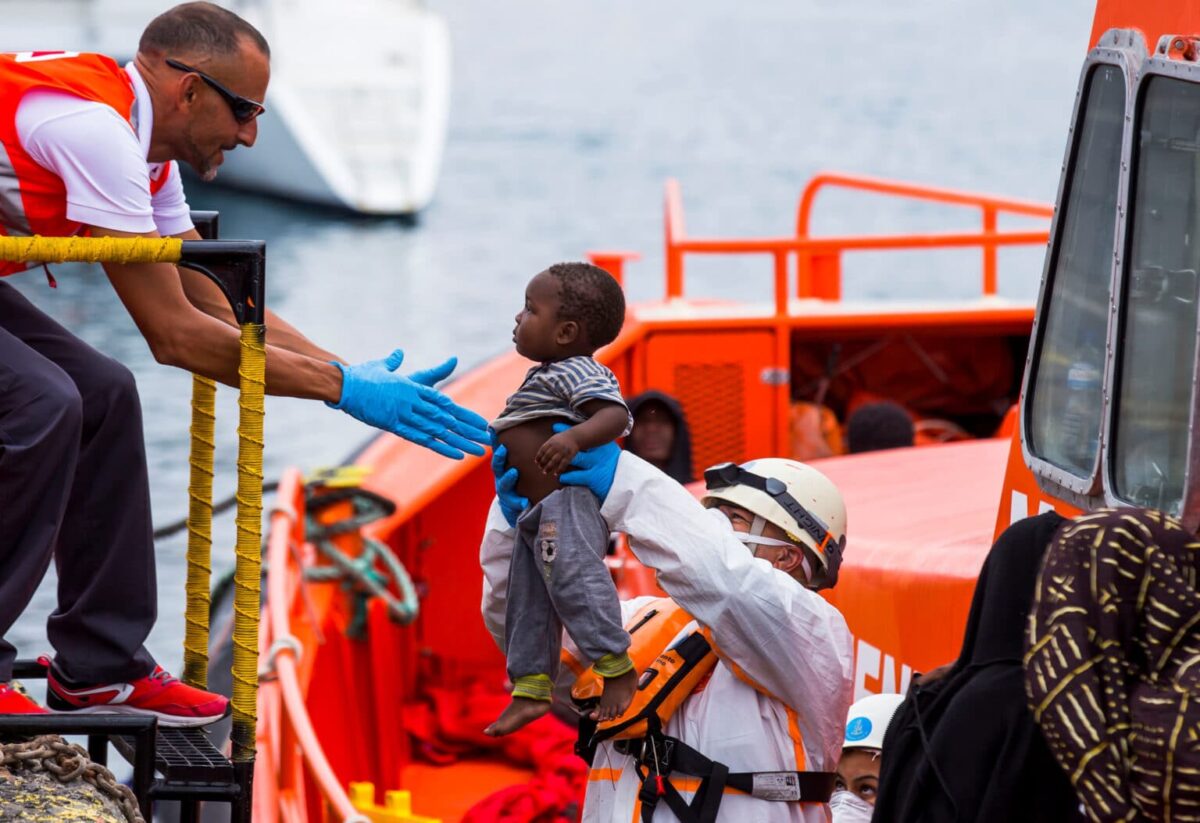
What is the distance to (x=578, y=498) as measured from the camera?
A: 337cm

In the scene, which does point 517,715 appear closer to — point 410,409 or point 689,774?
point 689,774

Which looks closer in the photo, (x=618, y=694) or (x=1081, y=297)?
(x=618, y=694)

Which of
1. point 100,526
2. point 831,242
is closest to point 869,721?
point 100,526

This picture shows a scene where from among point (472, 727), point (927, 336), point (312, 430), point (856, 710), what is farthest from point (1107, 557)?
point (312, 430)

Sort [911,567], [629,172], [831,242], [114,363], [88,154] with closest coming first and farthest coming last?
[88,154]
[114,363]
[911,567]
[831,242]
[629,172]

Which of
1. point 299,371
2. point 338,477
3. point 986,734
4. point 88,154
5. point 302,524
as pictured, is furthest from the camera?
point 338,477

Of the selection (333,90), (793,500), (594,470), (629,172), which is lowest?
(629,172)

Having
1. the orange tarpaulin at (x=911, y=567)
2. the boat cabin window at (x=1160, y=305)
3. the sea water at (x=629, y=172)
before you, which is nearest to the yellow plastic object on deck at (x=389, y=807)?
the orange tarpaulin at (x=911, y=567)

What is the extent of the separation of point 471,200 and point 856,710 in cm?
3871

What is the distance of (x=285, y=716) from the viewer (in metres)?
5.51

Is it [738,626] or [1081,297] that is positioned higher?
[1081,297]

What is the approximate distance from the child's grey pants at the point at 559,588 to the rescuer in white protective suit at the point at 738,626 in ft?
0.18

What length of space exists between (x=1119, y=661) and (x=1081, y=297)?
132cm

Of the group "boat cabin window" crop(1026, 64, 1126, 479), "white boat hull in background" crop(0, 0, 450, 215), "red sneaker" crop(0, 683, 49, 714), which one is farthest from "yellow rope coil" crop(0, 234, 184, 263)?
"white boat hull in background" crop(0, 0, 450, 215)
